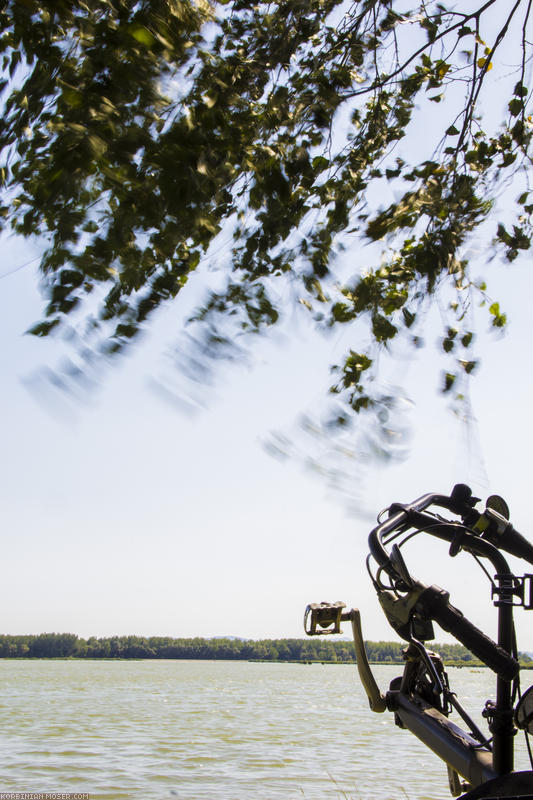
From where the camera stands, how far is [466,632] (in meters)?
2.53

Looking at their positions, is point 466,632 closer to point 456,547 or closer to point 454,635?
point 454,635

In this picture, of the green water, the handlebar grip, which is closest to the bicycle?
the handlebar grip

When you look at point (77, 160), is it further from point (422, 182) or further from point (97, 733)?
point (97, 733)

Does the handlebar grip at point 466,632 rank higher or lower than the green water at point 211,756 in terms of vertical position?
higher

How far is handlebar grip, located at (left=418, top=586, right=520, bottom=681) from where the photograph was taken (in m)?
2.53

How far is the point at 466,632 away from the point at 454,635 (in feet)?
0.15

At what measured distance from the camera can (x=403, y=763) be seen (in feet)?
64.4

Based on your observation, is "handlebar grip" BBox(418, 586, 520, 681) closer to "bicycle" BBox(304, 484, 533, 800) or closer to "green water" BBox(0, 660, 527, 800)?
"bicycle" BBox(304, 484, 533, 800)

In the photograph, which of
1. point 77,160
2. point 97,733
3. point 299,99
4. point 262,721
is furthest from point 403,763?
point 77,160

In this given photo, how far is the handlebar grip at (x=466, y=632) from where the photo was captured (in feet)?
8.30

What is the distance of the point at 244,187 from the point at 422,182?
2.34 meters

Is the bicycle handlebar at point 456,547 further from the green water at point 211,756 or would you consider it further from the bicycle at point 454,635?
the green water at point 211,756

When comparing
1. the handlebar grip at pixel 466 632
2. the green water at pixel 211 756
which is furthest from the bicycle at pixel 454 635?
the green water at pixel 211 756

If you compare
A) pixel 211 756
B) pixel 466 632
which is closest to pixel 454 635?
pixel 466 632
